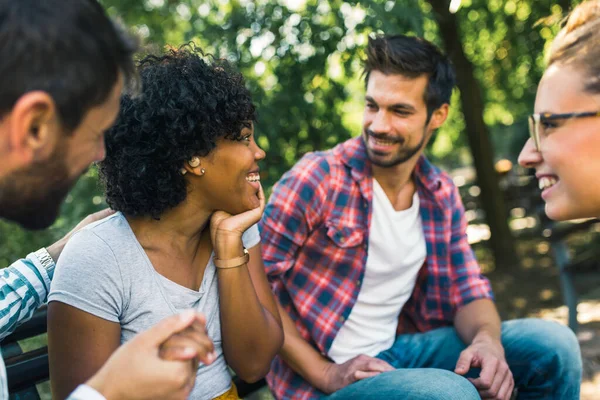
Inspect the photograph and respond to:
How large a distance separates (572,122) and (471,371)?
1201 millimetres

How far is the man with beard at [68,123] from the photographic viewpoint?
3.89ft

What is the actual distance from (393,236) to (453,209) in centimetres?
36

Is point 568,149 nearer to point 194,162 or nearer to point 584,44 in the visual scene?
point 584,44

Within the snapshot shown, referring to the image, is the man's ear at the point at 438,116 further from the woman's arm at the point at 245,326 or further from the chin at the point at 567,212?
the woman's arm at the point at 245,326

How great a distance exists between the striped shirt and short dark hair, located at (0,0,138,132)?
81cm

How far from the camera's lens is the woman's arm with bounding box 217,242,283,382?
6.66ft

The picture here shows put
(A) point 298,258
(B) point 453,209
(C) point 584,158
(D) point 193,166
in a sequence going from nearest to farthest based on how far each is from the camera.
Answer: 1. (C) point 584,158
2. (D) point 193,166
3. (A) point 298,258
4. (B) point 453,209

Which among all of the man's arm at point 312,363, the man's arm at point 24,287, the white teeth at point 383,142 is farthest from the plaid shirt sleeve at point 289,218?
the man's arm at point 24,287

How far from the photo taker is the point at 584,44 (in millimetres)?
1862

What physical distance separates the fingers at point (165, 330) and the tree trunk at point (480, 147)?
6.11 m

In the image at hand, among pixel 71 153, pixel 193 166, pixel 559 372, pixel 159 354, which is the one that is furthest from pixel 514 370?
pixel 71 153

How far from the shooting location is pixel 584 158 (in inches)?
74.2

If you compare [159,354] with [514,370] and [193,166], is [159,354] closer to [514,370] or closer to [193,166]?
[193,166]

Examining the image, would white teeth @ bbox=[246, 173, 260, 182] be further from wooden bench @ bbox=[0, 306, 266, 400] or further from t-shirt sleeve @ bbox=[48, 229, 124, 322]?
wooden bench @ bbox=[0, 306, 266, 400]
